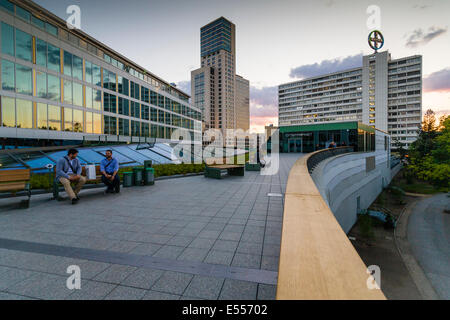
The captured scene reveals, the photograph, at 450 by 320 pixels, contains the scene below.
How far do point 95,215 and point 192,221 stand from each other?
8.68ft

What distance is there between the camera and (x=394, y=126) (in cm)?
9500

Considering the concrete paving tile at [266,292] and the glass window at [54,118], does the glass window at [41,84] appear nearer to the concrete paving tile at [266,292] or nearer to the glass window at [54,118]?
the glass window at [54,118]

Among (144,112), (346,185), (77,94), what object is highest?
(144,112)

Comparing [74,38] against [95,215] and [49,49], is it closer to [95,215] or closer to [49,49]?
[49,49]

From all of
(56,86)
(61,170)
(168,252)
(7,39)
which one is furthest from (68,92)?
(168,252)

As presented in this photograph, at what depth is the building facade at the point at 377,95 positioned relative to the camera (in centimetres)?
9131

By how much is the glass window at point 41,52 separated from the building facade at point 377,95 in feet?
365

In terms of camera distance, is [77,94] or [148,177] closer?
[148,177]

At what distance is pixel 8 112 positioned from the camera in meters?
18.8

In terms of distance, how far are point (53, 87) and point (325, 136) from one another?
35931 mm

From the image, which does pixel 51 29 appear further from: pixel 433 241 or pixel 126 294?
pixel 433 241

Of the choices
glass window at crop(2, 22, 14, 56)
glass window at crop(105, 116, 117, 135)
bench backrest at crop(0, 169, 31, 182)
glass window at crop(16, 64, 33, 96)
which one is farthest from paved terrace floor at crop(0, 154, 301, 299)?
glass window at crop(105, 116, 117, 135)

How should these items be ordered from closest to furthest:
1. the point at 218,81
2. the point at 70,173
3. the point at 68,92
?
the point at 70,173, the point at 68,92, the point at 218,81
